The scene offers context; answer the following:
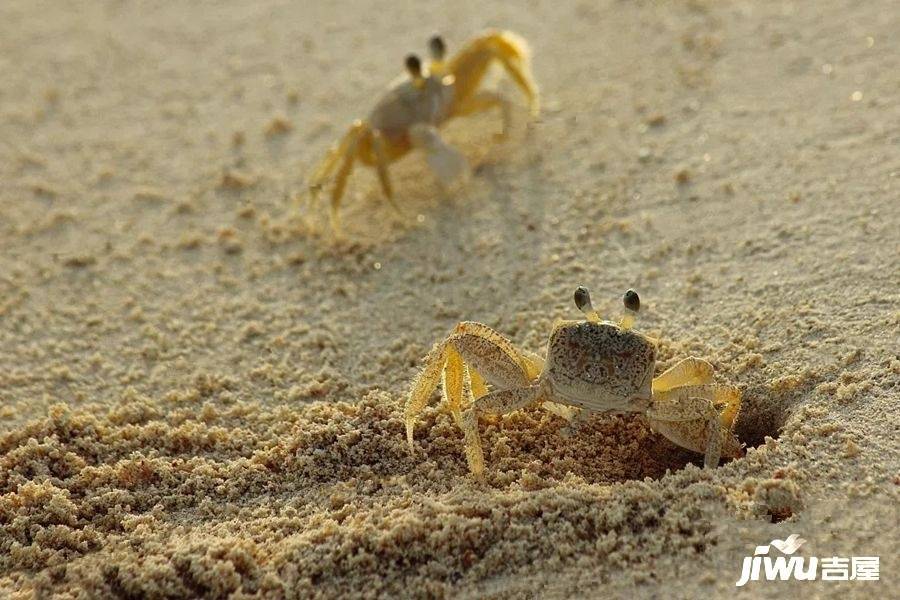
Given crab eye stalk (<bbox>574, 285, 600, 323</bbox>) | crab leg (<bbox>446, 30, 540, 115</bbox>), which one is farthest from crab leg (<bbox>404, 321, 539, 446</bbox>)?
crab leg (<bbox>446, 30, 540, 115</bbox>)

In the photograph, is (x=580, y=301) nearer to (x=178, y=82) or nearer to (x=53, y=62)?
(x=178, y=82)

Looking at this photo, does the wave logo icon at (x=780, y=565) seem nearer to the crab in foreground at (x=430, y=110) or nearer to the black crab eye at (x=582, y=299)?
the black crab eye at (x=582, y=299)

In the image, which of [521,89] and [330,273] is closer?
[330,273]

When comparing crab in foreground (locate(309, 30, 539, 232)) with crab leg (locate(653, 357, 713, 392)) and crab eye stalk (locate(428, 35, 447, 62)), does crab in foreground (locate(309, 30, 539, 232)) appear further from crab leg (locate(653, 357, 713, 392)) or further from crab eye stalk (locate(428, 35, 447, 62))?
crab leg (locate(653, 357, 713, 392))

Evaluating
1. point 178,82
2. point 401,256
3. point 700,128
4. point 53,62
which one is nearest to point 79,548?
point 401,256

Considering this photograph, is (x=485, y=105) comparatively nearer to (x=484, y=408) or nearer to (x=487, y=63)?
(x=487, y=63)

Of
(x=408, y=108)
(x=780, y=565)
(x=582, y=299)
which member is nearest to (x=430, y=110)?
(x=408, y=108)
